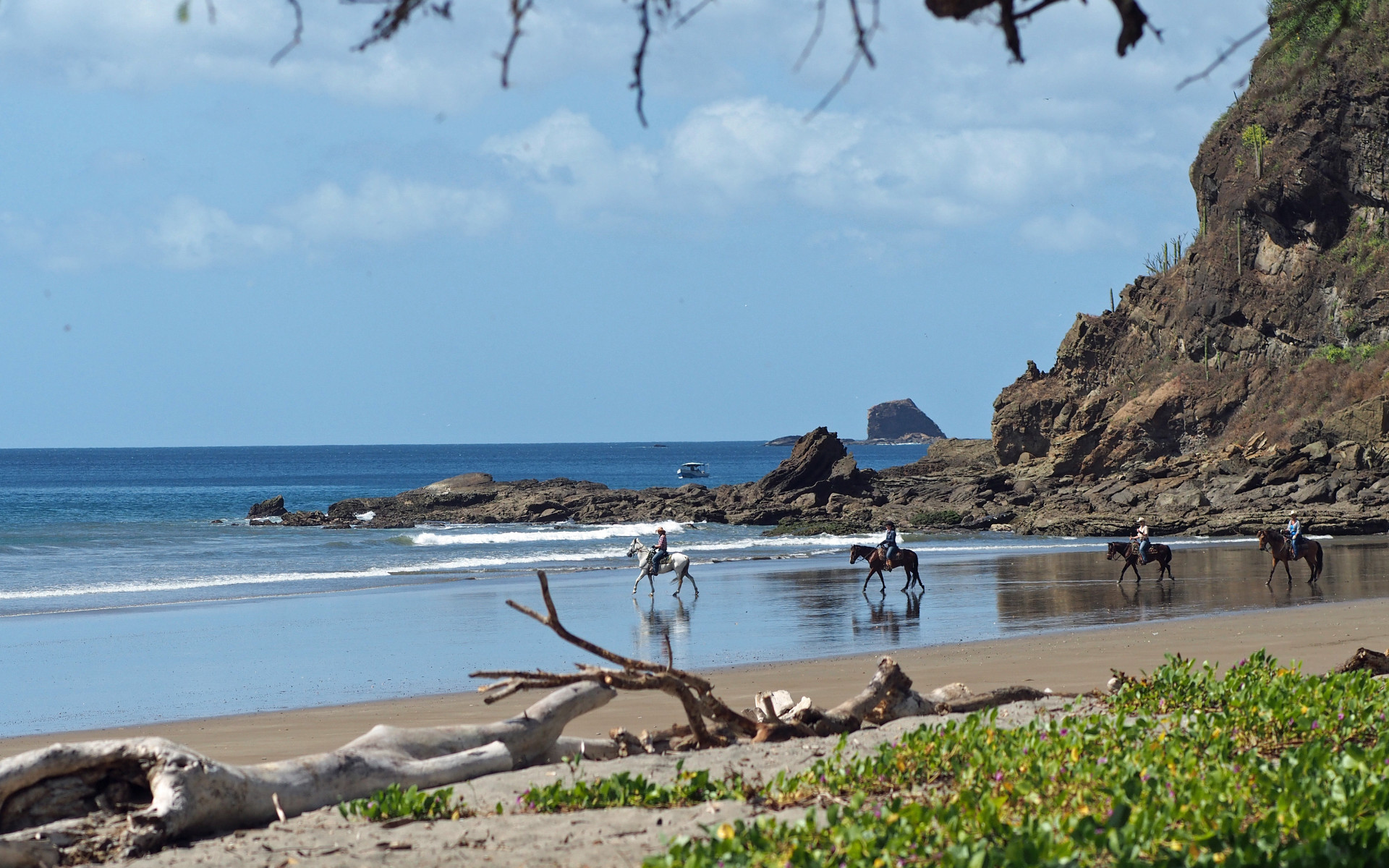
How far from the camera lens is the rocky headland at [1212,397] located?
47375 millimetres

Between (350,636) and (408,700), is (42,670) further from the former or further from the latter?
(408,700)

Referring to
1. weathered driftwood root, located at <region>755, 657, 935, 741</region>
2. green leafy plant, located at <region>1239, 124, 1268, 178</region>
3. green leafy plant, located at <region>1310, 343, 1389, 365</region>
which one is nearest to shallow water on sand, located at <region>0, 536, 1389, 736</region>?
weathered driftwood root, located at <region>755, 657, 935, 741</region>

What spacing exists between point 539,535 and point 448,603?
2760 cm

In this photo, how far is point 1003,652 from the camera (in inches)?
613

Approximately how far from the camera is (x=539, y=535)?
52531 mm

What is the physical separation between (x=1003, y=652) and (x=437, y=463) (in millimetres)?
161370

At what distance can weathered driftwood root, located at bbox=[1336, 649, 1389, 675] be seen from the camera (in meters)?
10.4

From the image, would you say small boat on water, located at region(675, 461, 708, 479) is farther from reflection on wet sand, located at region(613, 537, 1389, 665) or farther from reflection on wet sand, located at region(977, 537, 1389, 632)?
reflection on wet sand, located at region(613, 537, 1389, 665)

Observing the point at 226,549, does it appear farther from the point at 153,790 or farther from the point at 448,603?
the point at 153,790

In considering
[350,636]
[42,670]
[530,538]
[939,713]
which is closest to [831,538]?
[530,538]

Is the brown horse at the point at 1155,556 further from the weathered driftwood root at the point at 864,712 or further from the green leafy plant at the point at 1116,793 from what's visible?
the green leafy plant at the point at 1116,793

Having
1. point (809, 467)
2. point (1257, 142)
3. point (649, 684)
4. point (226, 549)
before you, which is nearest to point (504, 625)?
point (649, 684)

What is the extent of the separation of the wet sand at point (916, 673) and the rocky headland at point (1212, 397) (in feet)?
88.6

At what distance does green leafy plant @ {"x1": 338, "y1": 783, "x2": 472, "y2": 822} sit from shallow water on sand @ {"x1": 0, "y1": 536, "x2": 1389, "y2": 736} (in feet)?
23.1
